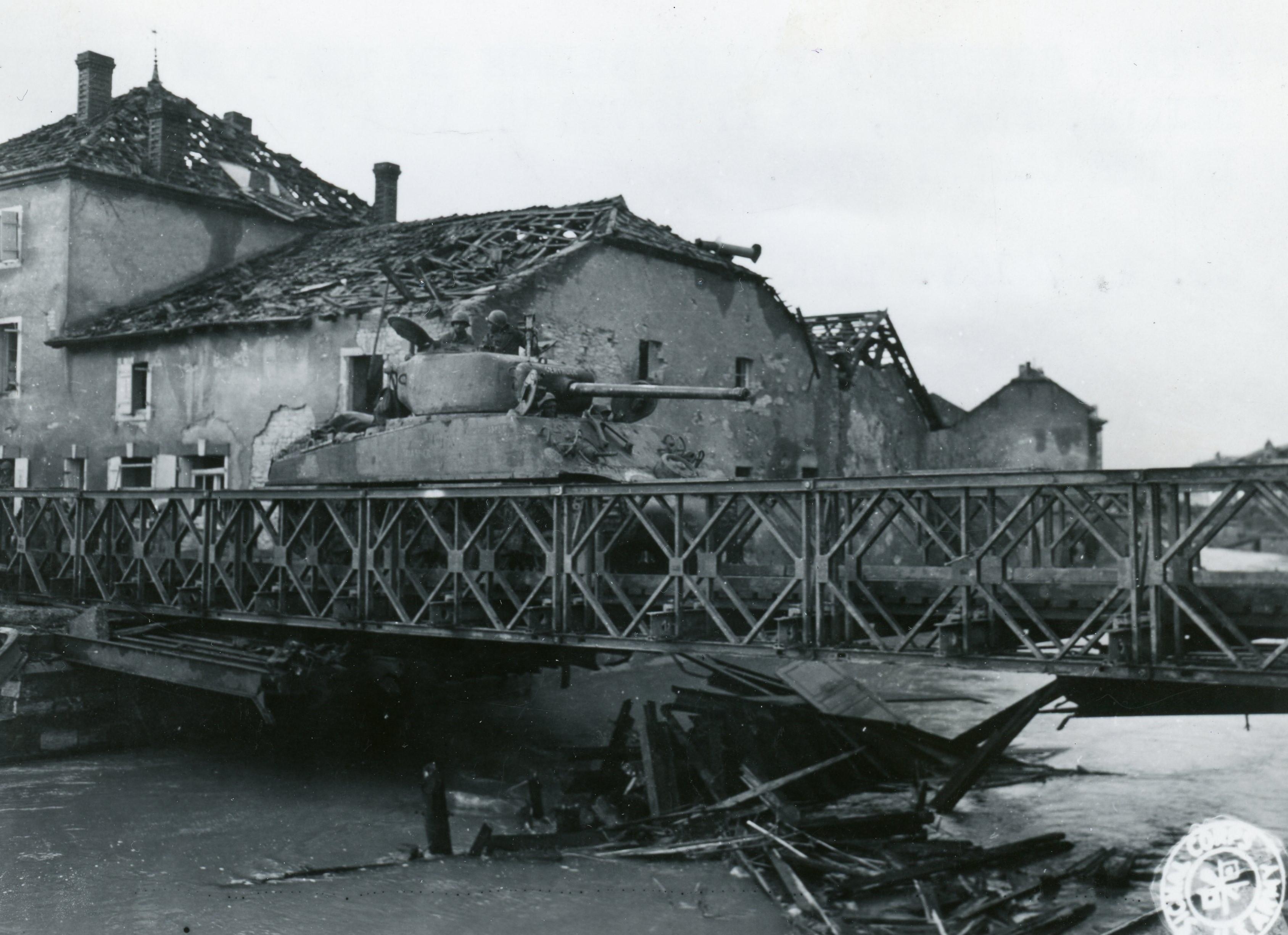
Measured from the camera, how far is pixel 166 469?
24.0 meters

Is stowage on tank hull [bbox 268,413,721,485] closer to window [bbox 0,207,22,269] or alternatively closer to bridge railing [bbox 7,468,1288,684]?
bridge railing [bbox 7,468,1288,684]

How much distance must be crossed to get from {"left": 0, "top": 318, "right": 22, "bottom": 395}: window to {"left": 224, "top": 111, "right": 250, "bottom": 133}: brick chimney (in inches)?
310

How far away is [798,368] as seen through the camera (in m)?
27.7

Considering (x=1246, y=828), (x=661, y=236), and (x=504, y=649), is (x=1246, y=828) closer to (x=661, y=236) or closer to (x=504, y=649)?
(x=504, y=649)

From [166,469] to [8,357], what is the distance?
5.62m

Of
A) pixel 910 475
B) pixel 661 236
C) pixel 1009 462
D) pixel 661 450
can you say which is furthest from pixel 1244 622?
pixel 1009 462

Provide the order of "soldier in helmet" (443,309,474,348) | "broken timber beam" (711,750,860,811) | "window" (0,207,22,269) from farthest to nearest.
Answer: "window" (0,207,22,269)
"soldier in helmet" (443,309,474,348)
"broken timber beam" (711,750,860,811)

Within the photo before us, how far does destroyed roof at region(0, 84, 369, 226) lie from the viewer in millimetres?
26016

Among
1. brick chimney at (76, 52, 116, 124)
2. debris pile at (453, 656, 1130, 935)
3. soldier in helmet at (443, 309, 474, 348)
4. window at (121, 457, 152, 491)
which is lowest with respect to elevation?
debris pile at (453, 656, 1130, 935)

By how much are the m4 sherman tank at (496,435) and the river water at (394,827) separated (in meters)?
3.20

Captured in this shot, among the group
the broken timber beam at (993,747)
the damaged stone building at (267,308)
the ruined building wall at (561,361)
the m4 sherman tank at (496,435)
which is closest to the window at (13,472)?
the damaged stone building at (267,308)

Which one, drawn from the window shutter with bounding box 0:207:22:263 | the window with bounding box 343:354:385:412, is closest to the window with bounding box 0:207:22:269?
the window shutter with bounding box 0:207:22:263

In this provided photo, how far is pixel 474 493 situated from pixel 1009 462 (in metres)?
35.4

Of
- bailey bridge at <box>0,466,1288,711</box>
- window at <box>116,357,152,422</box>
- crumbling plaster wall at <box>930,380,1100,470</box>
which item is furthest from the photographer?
crumbling plaster wall at <box>930,380,1100,470</box>
